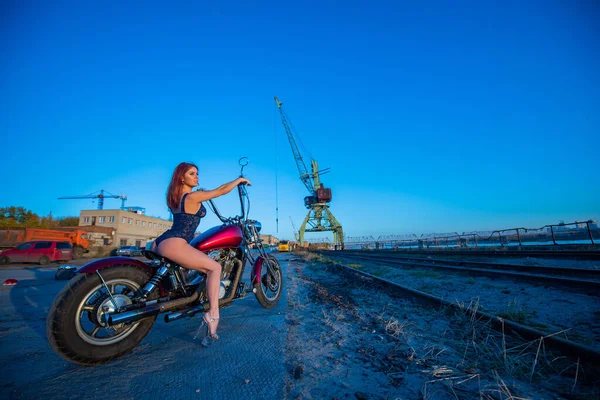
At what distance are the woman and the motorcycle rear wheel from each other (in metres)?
0.38

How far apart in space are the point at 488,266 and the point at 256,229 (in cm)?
814

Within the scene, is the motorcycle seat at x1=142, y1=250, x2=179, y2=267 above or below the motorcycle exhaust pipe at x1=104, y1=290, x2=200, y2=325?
above

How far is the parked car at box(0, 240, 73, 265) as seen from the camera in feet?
48.6

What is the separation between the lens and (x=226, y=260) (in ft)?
9.53

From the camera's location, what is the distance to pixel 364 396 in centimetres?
140

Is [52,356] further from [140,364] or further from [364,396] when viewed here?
[364,396]

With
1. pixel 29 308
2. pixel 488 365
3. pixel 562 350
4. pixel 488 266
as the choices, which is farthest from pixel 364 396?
pixel 488 266

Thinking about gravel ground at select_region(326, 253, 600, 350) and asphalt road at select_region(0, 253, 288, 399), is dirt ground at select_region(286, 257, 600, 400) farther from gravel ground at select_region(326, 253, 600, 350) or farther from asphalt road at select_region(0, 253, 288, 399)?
gravel ground at select_region(326, 253, 600, 350)

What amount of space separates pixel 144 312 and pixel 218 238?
95 cm

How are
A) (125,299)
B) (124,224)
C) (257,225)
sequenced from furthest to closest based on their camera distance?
(124,224) < (257,225) < (125,299)

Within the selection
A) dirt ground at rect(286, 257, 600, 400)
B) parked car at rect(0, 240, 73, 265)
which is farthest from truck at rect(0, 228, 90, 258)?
dirt ground at rect(286, 257, 600, 400)

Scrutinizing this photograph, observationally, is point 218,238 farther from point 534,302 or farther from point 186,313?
point 534,302

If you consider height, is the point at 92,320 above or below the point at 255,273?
below

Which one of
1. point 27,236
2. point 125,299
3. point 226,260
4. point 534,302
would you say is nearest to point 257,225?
point 226,260
